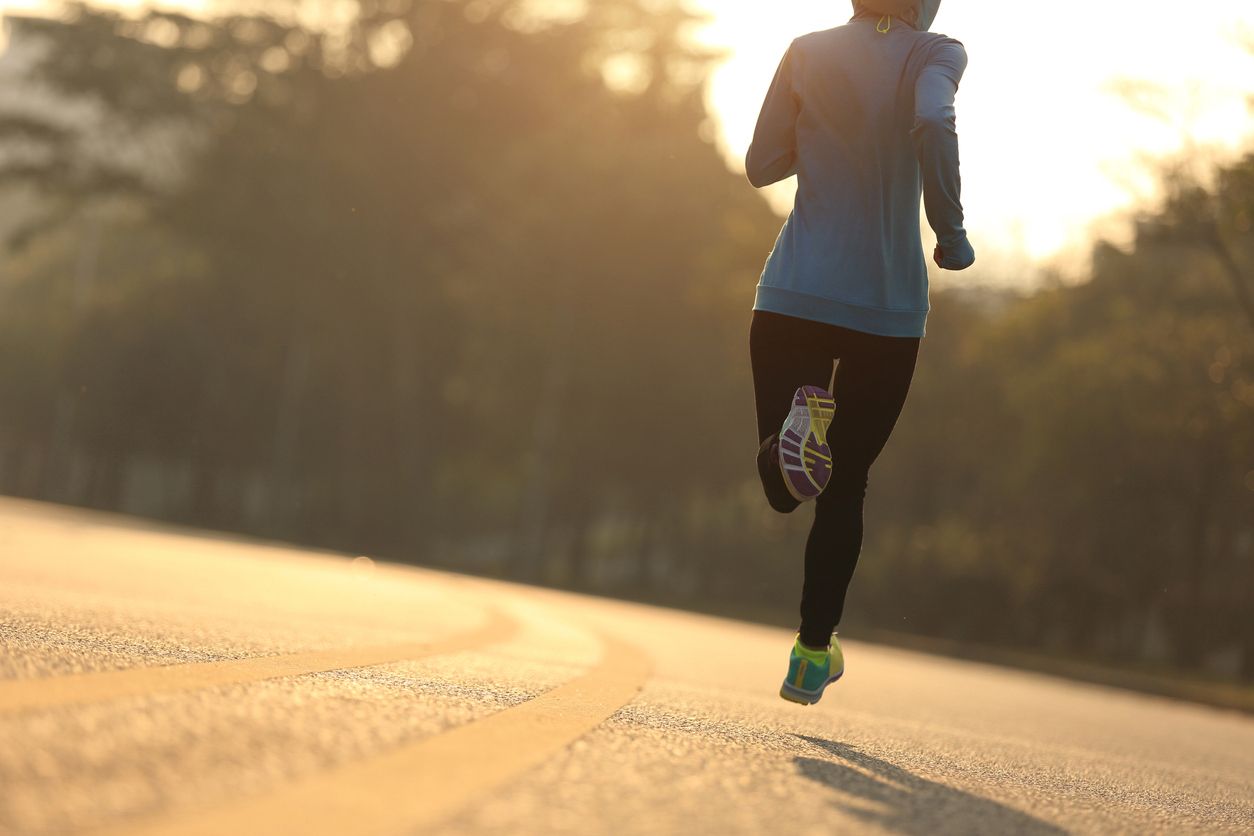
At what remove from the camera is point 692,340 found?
46219 millimetres

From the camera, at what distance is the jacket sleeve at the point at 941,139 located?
527 cm

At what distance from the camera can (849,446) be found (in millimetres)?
5410

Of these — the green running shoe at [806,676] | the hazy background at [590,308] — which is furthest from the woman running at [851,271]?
the hazy background at [590,308]

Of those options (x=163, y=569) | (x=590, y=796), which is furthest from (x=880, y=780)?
(x=163, y=569)

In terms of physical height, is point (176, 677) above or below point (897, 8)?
below

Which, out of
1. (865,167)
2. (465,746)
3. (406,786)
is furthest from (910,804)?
(865,167)

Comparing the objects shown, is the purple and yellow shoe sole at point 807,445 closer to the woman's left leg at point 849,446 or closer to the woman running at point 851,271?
the woman running at point 851,271

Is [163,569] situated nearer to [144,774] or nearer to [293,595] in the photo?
[293,595]

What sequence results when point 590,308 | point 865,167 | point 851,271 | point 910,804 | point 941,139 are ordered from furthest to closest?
1. point 590,308
2. point 865,167
3. point 851,271
4. point 941,139
5. point 910,804

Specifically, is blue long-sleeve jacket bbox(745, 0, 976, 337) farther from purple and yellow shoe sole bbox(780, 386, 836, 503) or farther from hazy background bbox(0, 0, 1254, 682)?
hazy background bbox(0, 0, 1254, 682)

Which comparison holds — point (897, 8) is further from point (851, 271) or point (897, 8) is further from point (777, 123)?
point (851, 271)

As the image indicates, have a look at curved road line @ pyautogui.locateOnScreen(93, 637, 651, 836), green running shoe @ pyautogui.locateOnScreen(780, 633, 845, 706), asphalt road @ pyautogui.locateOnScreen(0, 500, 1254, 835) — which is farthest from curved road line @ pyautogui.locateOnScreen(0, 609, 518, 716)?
green running shoe @ pyautogui.locateOnScreen(780, 633, 845, 706)

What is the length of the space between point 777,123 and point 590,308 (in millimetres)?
39166

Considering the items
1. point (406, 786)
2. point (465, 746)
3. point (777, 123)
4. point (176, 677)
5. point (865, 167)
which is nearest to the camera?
point (406, 786)
